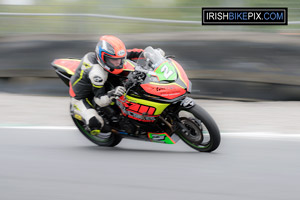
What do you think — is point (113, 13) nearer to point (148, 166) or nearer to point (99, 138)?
point (99, 138)

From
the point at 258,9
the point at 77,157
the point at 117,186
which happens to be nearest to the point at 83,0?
the point at 258,9

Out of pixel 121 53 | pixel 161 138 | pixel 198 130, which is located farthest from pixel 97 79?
pixel 198 130

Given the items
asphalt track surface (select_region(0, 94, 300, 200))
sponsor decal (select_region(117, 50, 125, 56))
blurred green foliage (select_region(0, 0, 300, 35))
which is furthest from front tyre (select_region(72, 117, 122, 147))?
blurred green foliage (select_region(0, 0, 300, 35))

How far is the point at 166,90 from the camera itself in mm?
5250

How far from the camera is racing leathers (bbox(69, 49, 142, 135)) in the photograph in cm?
539

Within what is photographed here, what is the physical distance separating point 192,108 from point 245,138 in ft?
4.55

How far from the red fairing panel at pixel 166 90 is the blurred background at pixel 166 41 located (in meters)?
2.72

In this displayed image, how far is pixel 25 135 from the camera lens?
6.62m

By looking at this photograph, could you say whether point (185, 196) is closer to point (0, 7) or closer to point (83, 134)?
point (83, 134)

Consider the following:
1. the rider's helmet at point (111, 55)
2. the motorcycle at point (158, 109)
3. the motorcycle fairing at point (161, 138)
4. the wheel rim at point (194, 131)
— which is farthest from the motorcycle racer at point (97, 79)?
the wheel rim at point (194, 131)

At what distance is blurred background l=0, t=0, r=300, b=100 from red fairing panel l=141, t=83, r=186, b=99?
2.72m

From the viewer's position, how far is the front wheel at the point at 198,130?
17.1 feet

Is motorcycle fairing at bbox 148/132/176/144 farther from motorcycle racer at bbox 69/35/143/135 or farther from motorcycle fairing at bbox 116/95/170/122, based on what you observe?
motorcycle racer at bbox 69/35/143/135

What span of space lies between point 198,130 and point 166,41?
11.2 ft
